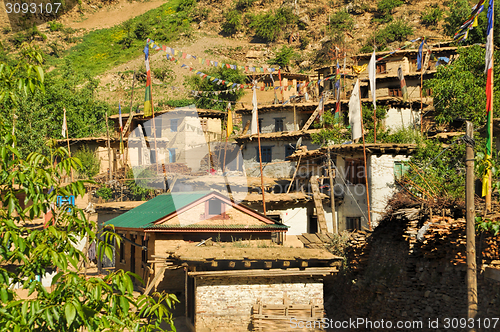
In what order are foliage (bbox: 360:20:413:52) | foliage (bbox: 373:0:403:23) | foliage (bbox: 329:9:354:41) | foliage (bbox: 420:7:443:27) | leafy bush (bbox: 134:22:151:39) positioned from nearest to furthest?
foliage (bbox: 360:20:413:52) → foliage (bbox: 420:7:443:27) → foliage (bbox: 329:9:354:41) → foliage (bbox: 373:0:403:23) → leafy bush (bbox: 134:22:151:39)

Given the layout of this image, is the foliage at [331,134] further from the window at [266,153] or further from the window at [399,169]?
the window at [399,169]

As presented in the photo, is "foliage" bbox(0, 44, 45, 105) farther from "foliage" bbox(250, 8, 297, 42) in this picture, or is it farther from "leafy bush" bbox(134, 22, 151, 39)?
"leafy bush" bbox(134, 22, 151, 39)

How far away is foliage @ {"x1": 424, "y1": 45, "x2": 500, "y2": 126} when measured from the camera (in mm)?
28344

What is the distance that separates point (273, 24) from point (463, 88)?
62222mm

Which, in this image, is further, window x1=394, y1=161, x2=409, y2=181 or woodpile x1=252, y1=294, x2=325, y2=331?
window x1=394, y1=161, x2=409, y2=181

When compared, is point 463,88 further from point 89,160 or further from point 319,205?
point 89,160

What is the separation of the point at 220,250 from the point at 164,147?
3059 centimetres

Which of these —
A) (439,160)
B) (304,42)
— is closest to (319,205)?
(439,160)

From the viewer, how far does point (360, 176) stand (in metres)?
28.3

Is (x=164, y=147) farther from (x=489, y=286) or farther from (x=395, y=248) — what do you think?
(x=489, y=286)

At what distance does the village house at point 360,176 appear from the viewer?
88.3 ft

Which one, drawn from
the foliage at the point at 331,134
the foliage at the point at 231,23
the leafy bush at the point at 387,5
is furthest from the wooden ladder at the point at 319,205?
the foliage at the point at 231,23

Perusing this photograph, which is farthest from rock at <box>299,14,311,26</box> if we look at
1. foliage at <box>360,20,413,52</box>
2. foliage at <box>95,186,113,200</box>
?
foliage at <box>95,186,113,200</box>

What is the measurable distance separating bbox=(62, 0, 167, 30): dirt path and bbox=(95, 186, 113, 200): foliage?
267 feet
